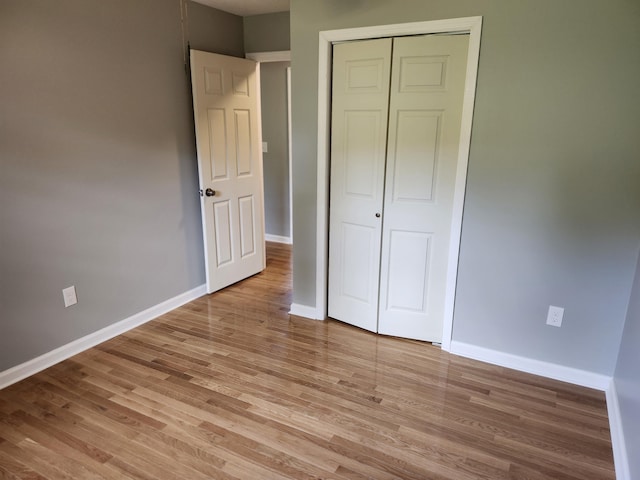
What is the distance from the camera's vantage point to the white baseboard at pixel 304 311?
3.29 m

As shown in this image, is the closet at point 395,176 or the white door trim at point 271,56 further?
the white door trim at point 271,56

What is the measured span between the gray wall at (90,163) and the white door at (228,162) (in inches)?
4.9

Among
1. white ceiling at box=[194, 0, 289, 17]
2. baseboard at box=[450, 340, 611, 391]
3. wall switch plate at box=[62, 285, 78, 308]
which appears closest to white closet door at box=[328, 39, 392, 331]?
baseboard at box=[450, 340, 611, 391]

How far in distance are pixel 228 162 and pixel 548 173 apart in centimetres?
248

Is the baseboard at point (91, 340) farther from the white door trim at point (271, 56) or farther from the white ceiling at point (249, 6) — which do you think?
the white ceiling at point (249, 6)

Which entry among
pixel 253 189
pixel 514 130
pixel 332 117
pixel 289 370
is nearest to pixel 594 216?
pixel 514 130

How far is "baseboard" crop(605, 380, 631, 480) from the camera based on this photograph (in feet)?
5.89

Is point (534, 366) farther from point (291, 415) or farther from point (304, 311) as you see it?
point (304, 311)

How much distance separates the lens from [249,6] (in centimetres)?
340

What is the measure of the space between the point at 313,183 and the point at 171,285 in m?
1.46

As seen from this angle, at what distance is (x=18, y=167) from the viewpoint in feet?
7.57

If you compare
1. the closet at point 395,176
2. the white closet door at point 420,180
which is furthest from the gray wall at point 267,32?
the white closet door at point 420,180

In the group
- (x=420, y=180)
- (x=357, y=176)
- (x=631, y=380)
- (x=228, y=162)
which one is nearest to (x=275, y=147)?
(x=228, y=162)

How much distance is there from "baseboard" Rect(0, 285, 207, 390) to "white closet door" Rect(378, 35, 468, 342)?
168 cm
